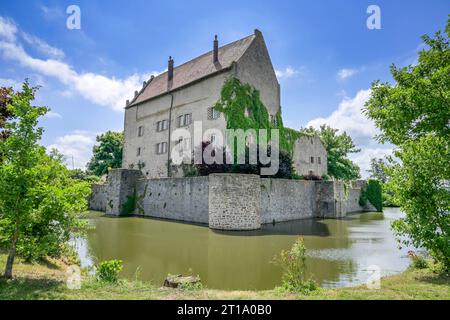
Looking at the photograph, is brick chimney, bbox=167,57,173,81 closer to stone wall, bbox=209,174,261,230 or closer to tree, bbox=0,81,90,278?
stone wall, bbox=209,174,261,230

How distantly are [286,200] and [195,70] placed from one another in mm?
16277

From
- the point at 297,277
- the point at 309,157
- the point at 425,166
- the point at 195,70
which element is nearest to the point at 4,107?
the point at 297,277

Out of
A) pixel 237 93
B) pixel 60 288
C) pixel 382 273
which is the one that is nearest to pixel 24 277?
pixel 60 288

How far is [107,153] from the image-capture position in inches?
1939

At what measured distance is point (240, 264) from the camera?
403 inches

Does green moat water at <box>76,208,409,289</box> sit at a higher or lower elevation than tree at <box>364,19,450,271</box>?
lower

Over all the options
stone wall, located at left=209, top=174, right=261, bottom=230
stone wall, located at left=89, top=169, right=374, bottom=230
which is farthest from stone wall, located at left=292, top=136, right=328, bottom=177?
stone wall, located at left=209, top=174, right=261, bottom=230

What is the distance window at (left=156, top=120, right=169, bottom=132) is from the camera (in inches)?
1288

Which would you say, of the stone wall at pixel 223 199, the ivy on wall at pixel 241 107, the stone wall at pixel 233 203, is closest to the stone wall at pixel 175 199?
the stone wall at pixel 223 199

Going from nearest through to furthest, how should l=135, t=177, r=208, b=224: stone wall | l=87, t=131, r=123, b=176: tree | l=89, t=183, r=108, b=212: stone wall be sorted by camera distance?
l=135, t=177, r=208, b=224: stone wall, l=89, t=183, r=108, b=212: stone wall, l=87, t=131, r=123, b=176: tree

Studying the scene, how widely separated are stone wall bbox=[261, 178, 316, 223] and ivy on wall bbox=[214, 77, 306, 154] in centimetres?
551

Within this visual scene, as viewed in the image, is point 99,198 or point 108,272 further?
point 99,198

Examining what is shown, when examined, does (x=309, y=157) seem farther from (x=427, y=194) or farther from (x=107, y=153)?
(x=107, y=153)
